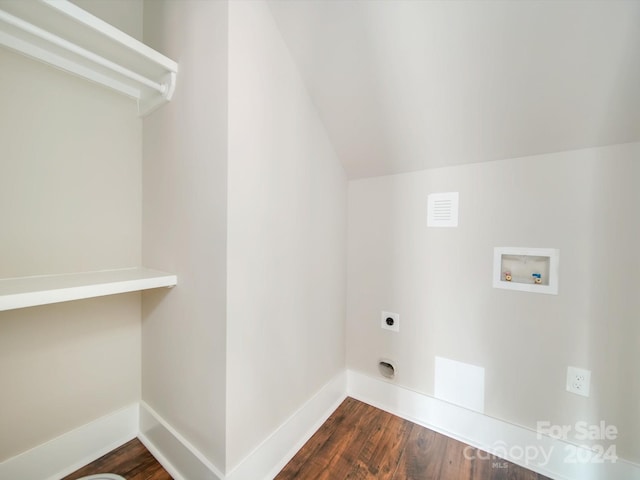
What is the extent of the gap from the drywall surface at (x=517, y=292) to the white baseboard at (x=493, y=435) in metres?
0.06

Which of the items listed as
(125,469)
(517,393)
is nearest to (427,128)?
(517,393)

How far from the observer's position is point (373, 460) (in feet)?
3.67

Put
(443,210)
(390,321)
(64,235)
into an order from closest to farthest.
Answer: (64,235), (443,210), (390,321)

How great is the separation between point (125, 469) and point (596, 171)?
2391 millimetres

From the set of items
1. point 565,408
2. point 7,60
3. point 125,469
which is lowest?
point 125,469

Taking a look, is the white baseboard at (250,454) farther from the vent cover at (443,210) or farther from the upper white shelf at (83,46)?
the upper white shelf at (83,46)

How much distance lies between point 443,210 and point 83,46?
1.79 m

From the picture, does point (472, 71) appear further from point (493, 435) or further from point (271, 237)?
point (493, 435)

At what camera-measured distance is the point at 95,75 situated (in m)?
1.08

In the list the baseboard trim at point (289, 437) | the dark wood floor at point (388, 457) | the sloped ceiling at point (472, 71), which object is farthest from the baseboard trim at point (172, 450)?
the sloped ceiling at point (472, 71)

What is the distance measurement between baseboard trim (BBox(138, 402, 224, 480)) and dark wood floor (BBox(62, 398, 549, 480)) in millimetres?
34

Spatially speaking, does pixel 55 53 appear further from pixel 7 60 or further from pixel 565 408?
pixel 565 408

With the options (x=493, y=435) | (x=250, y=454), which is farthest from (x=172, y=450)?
(x=493, y=435)

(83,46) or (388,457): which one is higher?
(83,46)
